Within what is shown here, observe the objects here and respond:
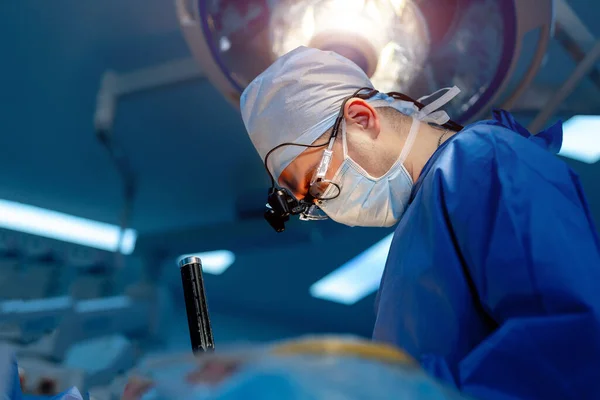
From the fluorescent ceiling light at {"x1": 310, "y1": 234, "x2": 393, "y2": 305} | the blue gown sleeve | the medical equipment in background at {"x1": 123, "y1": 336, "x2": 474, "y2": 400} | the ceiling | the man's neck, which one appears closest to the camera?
the medical equipment in background at {"x1": 123, "y1": 336, "x2": 474, "y2": 400}

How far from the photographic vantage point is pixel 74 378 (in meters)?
1.35

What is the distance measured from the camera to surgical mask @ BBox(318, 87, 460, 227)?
1.27m

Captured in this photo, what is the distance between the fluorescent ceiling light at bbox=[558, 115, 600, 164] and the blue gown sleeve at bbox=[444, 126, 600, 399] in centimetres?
133

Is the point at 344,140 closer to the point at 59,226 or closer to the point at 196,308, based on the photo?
the point at 196,308

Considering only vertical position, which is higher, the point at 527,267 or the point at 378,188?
the point at 378,188

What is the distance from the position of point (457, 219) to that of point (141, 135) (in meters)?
1.55

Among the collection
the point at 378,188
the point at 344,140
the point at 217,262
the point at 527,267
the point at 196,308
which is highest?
the point at 217,262

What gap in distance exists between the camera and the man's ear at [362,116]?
1.30 m

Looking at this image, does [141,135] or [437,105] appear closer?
[437,105]

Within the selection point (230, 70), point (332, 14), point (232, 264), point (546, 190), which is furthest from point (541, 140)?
point (232, 264)

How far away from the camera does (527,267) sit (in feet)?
2.72

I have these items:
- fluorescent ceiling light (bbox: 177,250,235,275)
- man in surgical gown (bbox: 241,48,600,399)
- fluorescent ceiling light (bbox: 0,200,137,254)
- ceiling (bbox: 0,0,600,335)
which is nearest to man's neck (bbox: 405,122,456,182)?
man in surgical gown (bbox: 241,48,600,399)

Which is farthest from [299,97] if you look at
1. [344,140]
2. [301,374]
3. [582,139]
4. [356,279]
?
[356,279]

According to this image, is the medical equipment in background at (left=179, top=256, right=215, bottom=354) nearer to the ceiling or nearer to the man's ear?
the man's ear
